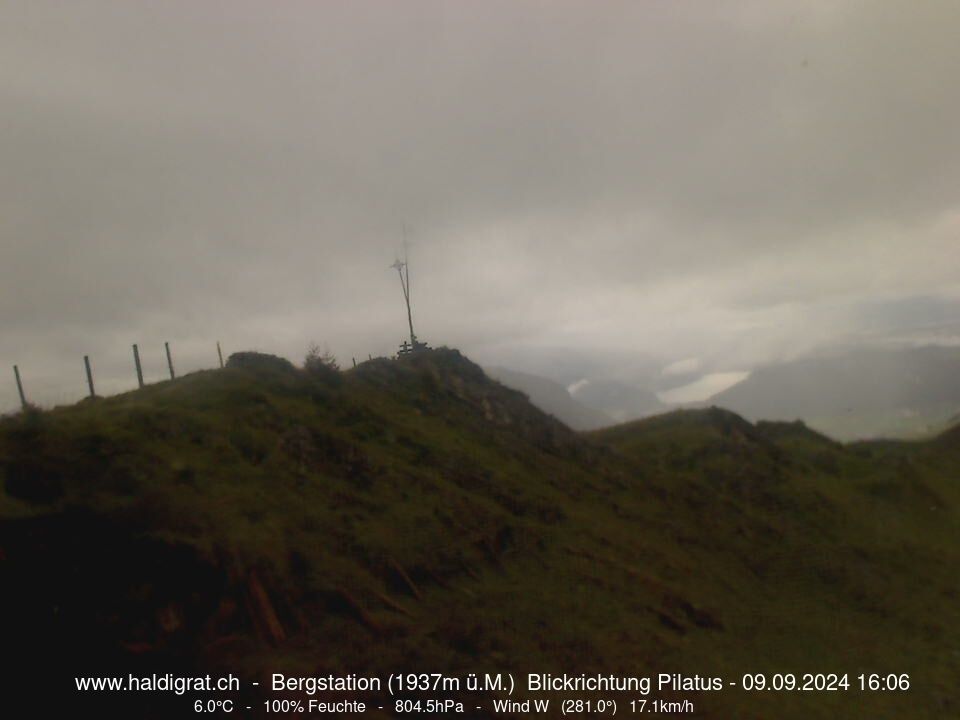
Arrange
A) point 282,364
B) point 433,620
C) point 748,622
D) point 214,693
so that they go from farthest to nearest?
point 282,364 < point 748,622 < point 433,620 < point 214,693

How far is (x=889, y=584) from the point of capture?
22.3 meters

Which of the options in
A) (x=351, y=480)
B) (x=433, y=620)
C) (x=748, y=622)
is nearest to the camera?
(x=433, y=620)

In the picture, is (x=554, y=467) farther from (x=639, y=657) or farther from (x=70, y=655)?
(x=70, y=655)

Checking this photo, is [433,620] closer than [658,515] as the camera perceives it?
Yes

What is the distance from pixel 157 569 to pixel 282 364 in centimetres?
1153

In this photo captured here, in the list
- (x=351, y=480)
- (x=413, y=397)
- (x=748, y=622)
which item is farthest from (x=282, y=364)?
(x=748, y=622)

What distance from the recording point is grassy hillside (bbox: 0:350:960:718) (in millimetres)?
9727

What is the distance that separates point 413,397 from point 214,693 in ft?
50.0

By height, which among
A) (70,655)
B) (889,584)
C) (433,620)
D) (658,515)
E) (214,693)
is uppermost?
(70,655)

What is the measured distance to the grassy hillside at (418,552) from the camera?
9727mm

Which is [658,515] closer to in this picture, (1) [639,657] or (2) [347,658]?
(1) [639,657]

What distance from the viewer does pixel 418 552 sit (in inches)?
549

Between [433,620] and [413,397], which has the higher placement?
[413,397]

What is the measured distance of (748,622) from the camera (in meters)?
17.1
